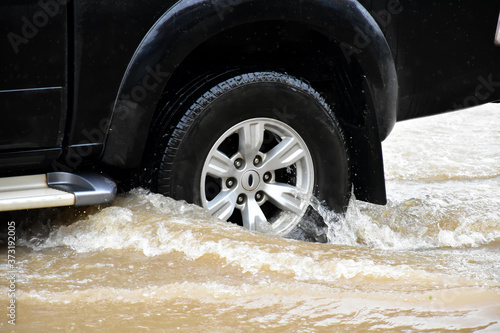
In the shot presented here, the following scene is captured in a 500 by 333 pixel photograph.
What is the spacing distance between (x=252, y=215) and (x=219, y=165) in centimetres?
31

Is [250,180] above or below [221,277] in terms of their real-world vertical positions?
above

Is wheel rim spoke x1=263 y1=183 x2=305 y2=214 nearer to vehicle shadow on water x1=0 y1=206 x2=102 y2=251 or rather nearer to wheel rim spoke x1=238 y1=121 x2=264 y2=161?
wheel rim spoke x1=238 y1=121 x2=264 y2=161

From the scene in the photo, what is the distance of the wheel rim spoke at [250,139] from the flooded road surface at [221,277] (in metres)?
0.39

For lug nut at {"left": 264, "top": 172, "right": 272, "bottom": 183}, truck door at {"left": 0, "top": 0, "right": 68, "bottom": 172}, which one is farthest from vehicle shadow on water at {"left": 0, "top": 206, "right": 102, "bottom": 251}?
lug nut at {"left": 264, "top": 172, "right": 272, "bottom": 183}

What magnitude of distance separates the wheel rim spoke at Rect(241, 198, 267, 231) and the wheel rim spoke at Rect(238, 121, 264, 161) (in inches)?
9.1

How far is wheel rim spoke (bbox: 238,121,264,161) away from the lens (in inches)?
129

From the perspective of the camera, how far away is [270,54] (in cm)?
346

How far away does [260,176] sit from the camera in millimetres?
3350

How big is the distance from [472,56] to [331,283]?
5.36 ft

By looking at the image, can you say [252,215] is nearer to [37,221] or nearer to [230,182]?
[230,182]

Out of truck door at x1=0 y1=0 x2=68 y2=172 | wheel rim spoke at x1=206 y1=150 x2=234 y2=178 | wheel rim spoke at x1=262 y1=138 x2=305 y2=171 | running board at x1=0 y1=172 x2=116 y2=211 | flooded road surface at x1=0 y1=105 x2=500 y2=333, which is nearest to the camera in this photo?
flooded road surface at x1=0 y1=105 x2=500 y2=333

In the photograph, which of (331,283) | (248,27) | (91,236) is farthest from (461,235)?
(91,236)

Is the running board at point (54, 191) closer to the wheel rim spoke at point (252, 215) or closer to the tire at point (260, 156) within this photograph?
the tire at point (260, 156)

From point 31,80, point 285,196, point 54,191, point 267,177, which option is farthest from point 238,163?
point 31,80
